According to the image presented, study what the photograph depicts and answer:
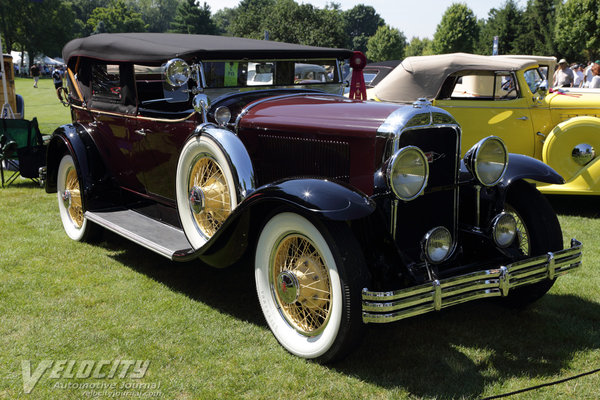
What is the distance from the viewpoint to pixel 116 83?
482 centimetres

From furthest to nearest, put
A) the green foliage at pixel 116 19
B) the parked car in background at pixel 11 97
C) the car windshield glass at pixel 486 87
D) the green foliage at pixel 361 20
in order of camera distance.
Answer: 1. the green foliage at pixel 361 20
2. the green foliage at pixel 116 19
3. the parked car in background at pixel 11 97
4. the car windshield glass at pixel 486 87

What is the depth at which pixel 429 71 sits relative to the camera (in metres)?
7.08

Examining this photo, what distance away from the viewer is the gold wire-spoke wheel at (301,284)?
9.61 feet

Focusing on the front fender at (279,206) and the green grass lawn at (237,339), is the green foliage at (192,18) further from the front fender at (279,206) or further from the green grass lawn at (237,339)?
Answer: the front fender at (279,206)

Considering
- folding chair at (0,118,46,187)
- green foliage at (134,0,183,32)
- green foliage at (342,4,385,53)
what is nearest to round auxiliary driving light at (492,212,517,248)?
folding chair at (0,118,46,187)

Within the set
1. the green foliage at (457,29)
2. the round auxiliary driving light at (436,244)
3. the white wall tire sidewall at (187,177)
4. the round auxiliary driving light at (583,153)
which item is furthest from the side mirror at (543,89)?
the green foliage at (457,29)

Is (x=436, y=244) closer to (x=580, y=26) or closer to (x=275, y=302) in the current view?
(x=275, y=302)

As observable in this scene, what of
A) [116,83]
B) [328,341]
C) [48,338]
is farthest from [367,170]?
[116,83]

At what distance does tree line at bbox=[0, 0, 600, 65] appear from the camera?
3462 cm

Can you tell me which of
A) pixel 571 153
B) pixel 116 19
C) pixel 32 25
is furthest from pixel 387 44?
pixel 571 153

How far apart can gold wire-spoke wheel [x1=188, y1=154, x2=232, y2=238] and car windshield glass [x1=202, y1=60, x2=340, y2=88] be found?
667 millimetres

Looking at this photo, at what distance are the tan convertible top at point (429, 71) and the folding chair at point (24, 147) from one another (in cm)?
472

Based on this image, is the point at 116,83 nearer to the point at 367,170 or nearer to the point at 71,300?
the point at 71,300

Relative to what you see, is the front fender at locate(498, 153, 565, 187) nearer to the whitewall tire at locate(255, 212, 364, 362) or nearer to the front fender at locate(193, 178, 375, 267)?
the front fender at locate(193, 178, 375, 267)
